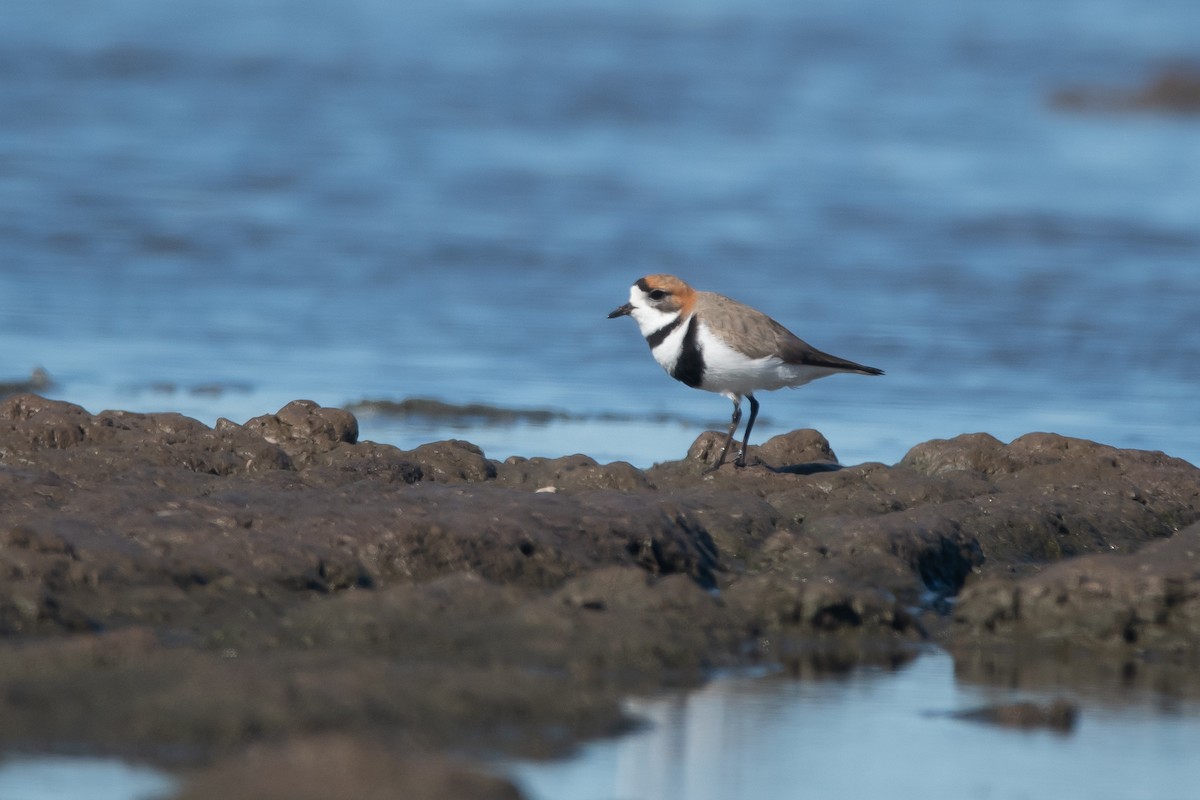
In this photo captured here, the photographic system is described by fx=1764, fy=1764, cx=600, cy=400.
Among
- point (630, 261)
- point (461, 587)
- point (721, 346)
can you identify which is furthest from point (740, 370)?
point (630, 261)

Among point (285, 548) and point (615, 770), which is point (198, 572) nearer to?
point (285, 548)

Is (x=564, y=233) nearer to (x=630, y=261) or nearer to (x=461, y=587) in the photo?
(x=630, y=261)

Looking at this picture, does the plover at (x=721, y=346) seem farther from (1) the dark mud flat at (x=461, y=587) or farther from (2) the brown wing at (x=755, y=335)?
(1) the dark mud flat at (x=461, y=587)

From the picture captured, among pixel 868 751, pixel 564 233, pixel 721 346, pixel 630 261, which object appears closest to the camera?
pixel 868 751

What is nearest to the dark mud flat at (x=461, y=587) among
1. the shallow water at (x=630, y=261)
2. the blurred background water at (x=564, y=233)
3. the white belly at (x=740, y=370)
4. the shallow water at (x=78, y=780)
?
the shallow water at (x=78, y=780)

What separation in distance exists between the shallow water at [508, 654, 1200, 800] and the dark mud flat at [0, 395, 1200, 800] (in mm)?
176

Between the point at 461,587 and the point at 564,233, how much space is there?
11.6 m

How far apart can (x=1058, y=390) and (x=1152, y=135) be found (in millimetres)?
21256

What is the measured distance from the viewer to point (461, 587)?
566 cm

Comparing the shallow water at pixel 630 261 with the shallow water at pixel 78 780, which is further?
the shallow water at pixel 630 261

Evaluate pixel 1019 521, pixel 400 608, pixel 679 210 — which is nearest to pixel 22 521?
pixel 400 608

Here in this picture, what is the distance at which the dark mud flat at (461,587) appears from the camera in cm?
458

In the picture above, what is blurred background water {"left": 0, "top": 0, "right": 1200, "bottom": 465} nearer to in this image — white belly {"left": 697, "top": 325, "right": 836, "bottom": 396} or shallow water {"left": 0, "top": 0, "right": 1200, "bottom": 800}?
shallow water {"left": 0, "top": 0, "right": 1200, "bottom": 800}

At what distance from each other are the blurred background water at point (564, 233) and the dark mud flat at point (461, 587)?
6.57 feet
